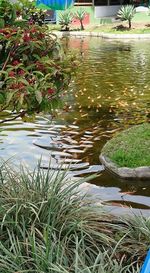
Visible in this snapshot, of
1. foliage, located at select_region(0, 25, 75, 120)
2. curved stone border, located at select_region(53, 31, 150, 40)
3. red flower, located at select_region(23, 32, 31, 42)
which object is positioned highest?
red flower, located at select_region(23, 32, 31, 42)

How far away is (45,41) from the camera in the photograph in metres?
4.59

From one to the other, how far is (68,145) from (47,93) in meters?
4.88

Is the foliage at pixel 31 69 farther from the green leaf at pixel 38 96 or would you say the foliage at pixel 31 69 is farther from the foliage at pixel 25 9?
the foliage at pixel 25 9

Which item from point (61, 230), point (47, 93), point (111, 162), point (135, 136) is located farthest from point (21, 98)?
point (135, 136)

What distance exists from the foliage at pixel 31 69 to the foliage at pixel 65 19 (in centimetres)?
3028

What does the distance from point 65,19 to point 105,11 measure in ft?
19.6

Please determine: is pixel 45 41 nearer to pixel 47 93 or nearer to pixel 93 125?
pixel 47 93

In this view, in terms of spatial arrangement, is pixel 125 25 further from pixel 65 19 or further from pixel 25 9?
pixel 25 9

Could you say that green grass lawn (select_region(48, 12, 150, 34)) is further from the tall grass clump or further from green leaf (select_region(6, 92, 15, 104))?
green leaf (select_region(6, 92, 15, 104))

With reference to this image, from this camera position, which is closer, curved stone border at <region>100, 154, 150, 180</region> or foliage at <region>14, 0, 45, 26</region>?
foliage at <region>14, 0, 45, 26</region>

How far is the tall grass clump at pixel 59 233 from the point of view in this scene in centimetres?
367

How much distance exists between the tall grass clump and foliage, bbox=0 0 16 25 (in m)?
1.29

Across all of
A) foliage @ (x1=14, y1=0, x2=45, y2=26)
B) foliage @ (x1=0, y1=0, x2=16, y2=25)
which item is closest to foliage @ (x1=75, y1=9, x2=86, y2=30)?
foliage @ (x1=14, y1=0, x2=45, y2=26)

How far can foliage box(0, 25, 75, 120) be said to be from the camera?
409 cm
